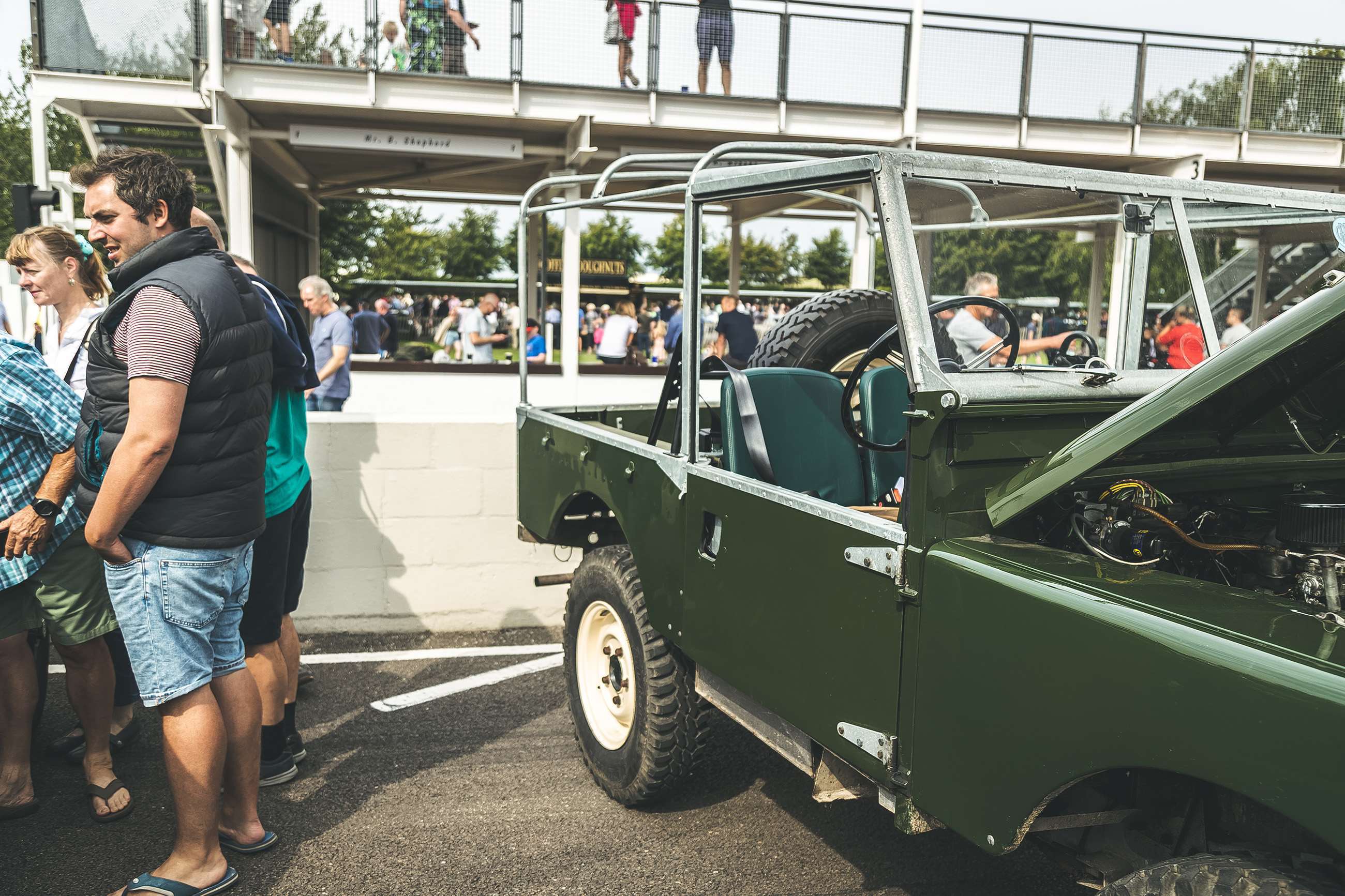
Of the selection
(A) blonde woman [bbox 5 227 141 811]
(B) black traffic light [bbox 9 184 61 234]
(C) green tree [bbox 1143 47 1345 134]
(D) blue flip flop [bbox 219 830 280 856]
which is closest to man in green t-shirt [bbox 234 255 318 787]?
(D) blue flip flop [bbox 219 830 280 856]

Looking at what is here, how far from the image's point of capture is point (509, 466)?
5812mm

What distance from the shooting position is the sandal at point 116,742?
4.04m

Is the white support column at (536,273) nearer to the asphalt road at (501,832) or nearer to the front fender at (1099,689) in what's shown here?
the asphalt road at (501,832)

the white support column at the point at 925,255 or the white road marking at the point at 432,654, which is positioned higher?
the white support column at the point at 925,255

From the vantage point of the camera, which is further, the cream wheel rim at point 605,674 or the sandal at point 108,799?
the cream wheel rim at point 605,674

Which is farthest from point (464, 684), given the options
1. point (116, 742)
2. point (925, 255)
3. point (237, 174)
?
point (237, 174)

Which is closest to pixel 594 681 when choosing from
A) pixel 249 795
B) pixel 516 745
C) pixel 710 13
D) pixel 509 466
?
pixel 516 745

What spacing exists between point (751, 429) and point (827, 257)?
5989 cm

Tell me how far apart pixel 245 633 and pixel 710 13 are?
12724 millimetres

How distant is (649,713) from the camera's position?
Result: 3488 mm

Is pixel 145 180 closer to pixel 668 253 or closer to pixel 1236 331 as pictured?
pixel 1236 331

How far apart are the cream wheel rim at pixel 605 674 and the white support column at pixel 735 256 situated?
15.1 metres

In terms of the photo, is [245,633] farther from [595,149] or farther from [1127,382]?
[595,149]

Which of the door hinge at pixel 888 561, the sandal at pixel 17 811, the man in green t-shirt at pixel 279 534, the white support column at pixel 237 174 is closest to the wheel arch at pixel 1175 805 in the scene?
the door hinge at pixel 888 561
